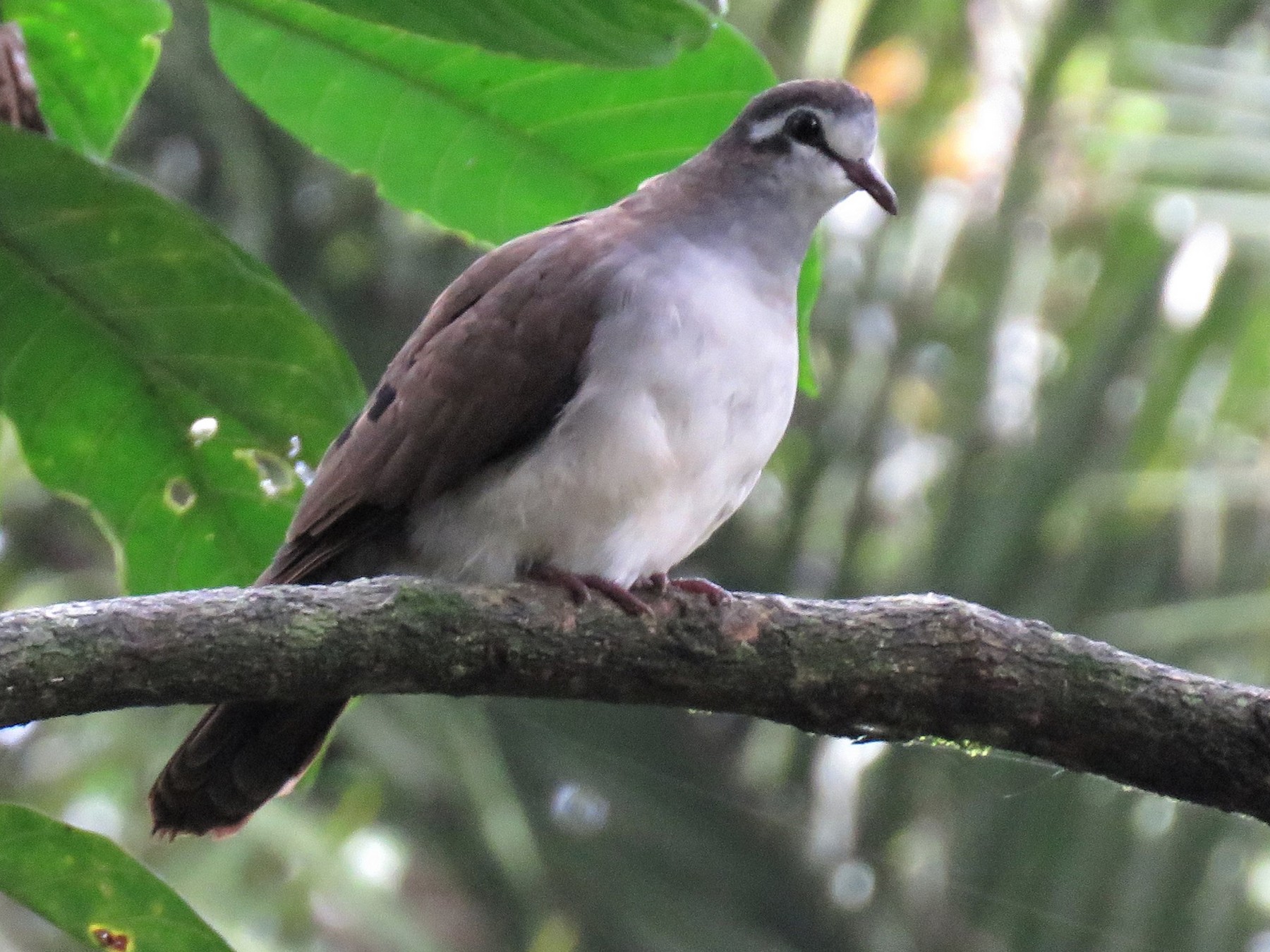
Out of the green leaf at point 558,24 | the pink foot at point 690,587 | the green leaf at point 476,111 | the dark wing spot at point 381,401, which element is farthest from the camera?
the dark wing spot at point 381,401

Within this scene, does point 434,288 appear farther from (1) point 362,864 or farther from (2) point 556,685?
(2) point 556,685

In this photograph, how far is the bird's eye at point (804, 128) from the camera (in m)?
2.71

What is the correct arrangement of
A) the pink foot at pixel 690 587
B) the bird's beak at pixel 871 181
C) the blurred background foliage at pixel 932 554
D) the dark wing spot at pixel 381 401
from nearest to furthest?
the pink foot at pixel 690 587, the dark wing spot at pixel 381 401, the bird's beak at pixel 871 181, the blurred background foliage at pixel 932 554

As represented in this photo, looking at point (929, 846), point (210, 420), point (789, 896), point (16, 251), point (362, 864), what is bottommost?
Answer: point (362, 864)

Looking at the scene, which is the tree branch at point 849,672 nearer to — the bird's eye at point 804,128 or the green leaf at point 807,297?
the green leaf at point 807,297

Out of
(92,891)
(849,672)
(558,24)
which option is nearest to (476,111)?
(558,24)

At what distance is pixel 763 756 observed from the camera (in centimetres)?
485

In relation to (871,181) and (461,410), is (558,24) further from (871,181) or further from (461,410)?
(871,181)

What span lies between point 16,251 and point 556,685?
0.84 metres

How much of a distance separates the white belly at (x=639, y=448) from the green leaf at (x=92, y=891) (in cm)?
85

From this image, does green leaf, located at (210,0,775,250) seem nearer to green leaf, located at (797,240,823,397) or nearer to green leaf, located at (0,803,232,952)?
green leaf, located at (797,240,823,397)

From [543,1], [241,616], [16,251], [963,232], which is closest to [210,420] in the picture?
[16,251]

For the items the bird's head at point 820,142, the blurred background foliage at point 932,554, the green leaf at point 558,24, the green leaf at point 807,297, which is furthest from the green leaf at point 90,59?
the blurred background foliage at point 932,554

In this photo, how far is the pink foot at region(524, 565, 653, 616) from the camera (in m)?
2.02
